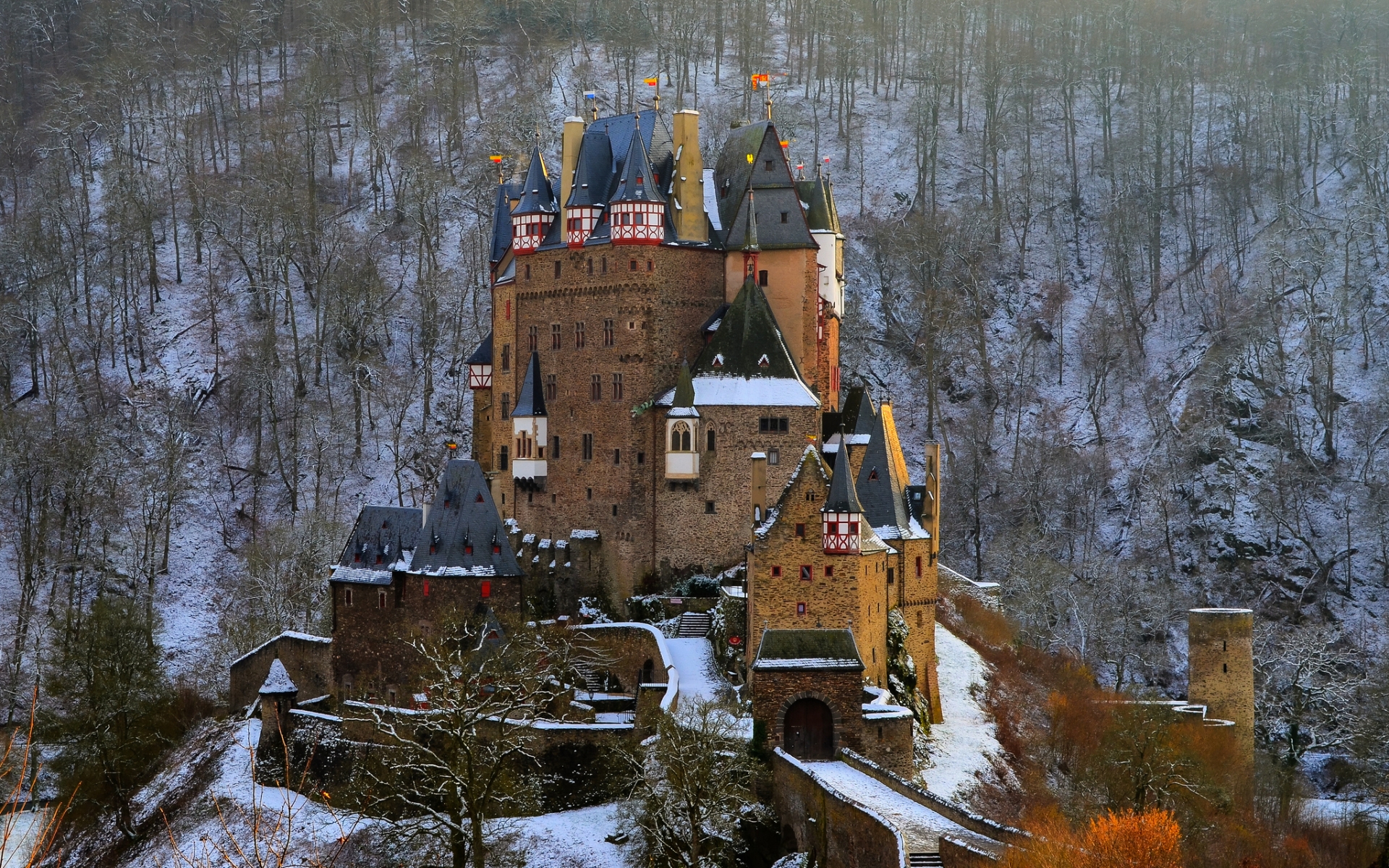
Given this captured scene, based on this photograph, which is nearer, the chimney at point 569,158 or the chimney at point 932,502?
the chimney at point 932,502

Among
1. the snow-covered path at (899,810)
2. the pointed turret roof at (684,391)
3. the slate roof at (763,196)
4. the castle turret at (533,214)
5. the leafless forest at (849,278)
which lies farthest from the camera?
the leafless forest at (849,278)

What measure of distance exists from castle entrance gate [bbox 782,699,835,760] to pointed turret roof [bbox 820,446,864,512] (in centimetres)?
498

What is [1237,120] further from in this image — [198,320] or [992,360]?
[198,320]

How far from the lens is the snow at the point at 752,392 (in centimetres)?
5072

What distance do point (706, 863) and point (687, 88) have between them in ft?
234

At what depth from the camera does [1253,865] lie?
3750 centimetres

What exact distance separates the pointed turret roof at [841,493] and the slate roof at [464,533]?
40.3 ft

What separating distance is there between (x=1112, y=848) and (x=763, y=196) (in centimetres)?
2973

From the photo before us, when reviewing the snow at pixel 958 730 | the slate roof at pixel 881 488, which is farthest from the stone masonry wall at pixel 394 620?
the snow at pixel 958 730

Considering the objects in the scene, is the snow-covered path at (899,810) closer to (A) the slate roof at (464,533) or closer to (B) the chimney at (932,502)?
(B) the chimney at (932,502)

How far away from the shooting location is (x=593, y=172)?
5428 centimetres

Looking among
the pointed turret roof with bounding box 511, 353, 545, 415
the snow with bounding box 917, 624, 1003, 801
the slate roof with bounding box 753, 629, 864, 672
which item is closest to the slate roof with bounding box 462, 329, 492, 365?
the pointed turret roof with bounding box 511, 353, 545, 415

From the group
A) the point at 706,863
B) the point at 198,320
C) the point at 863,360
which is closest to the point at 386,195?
the point at 198,320

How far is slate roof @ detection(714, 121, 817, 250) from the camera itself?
53.5m
